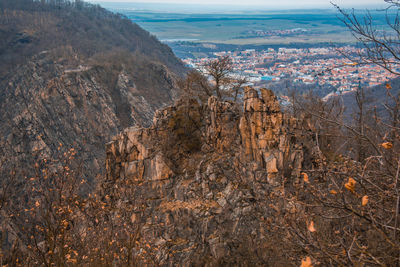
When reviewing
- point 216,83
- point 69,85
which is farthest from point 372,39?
point 69,85

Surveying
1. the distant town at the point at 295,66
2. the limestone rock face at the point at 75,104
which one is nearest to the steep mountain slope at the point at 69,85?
the limestone rock face at the point at 75,104

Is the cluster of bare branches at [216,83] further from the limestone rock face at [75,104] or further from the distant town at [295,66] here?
the distant town at [295,66]

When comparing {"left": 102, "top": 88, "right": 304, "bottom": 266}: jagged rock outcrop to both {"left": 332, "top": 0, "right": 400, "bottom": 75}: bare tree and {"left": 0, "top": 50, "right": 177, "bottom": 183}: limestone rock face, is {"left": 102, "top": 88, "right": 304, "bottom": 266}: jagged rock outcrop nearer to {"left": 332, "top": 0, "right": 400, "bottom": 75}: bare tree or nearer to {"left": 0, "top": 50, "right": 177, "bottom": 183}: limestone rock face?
{"left": 332, "top": 0, "right": 400, "bottom": 75}: bare tree

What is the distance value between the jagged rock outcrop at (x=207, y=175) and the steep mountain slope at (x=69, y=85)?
1162cm

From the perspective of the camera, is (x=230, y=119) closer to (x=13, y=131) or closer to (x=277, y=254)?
(x=277, y=254)

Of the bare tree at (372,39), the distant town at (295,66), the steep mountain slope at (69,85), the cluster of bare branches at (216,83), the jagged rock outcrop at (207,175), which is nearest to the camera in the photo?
the bare tree at (372,39)

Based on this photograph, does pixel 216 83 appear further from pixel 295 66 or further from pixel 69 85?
pixel 295 66

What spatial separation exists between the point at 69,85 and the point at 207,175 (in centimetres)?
4214

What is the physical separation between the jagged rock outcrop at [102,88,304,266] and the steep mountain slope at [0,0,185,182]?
11618mm

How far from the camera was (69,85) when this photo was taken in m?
48.9

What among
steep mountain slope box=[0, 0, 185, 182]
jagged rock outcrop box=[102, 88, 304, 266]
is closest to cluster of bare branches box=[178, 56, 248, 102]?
jagged rock outcrop box=[102, 88, 304, 266]

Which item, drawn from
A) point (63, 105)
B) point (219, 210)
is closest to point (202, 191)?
point (219, 210)

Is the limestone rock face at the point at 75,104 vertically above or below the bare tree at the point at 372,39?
below

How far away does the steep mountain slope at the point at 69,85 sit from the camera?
135 ft
